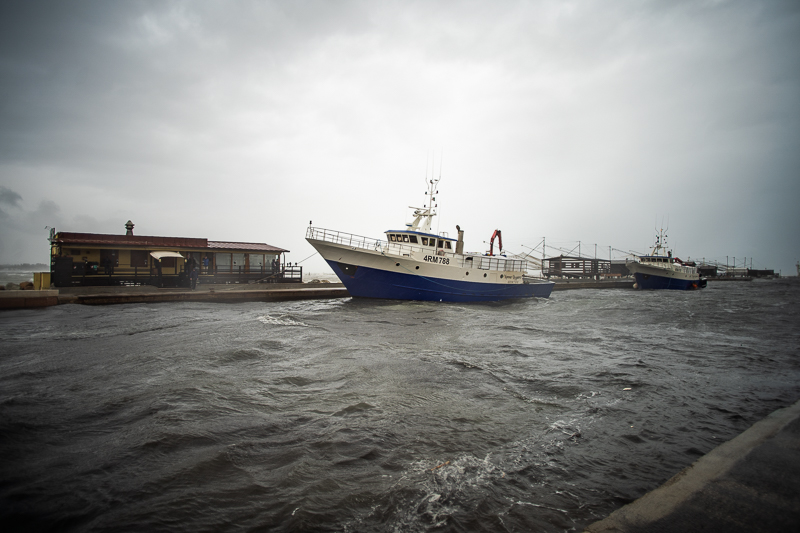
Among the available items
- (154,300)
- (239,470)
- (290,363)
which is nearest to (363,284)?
(154,300)

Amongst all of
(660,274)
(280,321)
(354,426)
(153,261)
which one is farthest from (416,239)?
(660,274)

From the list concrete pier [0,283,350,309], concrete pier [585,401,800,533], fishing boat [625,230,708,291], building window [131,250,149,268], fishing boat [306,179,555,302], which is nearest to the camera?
concrete pier [585,401,800,533]

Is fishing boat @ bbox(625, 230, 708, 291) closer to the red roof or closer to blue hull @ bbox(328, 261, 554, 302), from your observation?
blue hull @ bbox(328, 261, 554, 302)

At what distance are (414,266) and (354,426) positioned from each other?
16.5m

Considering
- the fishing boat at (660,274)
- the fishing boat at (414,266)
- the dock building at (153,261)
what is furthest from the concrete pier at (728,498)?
the fishing boat at (660,274)

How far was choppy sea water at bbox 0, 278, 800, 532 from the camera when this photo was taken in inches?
115

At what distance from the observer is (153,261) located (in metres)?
26.3

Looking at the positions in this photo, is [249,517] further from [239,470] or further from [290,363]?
[290,363]

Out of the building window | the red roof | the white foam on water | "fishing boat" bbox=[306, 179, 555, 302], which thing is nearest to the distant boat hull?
"fishing boat" bbox=[306, 179, 555, 302]

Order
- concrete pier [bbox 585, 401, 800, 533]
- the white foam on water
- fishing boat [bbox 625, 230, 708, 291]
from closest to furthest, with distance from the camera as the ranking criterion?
concrete pier [bbox 585, 401, 800, 533]
the white foam on water
fishing boat [bbox 625, 230, 708, 291]

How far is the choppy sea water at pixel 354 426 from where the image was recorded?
2.92 metres

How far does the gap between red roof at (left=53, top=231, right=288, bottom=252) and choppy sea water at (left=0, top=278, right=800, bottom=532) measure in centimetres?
1781

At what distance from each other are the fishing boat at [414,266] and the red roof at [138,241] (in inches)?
518

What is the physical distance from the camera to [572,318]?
54.2 ft
